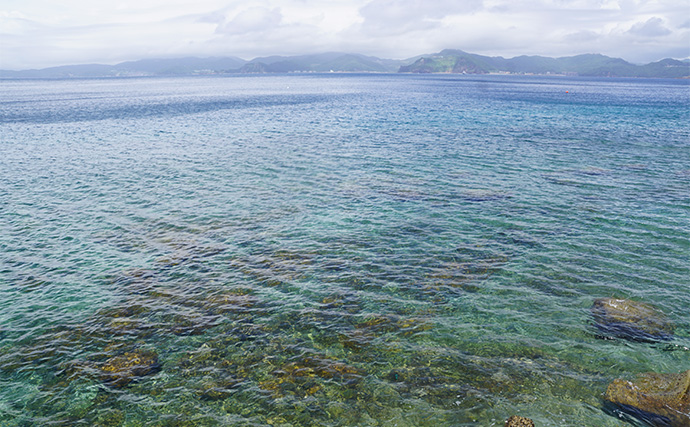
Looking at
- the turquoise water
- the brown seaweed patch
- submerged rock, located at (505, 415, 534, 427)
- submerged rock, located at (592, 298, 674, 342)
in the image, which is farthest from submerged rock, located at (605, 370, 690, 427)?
the brown seaweed patch

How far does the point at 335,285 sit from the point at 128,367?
11.0m

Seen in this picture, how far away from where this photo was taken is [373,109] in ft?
392

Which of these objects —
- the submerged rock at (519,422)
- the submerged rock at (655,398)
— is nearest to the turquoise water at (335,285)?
the submerged rock at (655,398)

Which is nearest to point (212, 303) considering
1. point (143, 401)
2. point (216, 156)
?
point (143, 401)

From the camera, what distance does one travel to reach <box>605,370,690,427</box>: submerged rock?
13.8 meters

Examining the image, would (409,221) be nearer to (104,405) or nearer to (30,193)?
(104,405)

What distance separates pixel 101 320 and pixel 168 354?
5246 millimetres

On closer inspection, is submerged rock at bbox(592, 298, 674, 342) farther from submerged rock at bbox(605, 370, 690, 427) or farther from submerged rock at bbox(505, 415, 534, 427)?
submerged rock at bbox(505, 415, 534, 427)

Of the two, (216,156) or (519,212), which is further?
(216,156)

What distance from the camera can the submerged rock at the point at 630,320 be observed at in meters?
18.5

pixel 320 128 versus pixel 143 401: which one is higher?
pixel 320 128

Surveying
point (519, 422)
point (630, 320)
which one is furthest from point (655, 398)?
point (630, 320)

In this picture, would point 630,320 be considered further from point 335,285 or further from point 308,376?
point 308,376

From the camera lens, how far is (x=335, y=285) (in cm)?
2355
